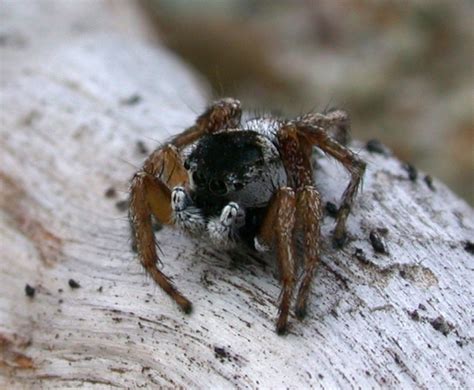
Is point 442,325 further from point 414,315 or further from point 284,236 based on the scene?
point 284,236

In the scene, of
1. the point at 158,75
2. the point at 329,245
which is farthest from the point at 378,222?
the point at 158,75

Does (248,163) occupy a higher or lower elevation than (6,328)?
higher

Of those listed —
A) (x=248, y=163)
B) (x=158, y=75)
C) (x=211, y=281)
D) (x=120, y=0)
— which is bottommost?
(x=211, y=281)

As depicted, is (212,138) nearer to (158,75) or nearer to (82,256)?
(82,256)

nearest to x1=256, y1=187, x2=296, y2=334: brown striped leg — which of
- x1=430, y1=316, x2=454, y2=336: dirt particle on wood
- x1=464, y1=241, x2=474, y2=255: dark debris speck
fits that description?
x1=430, y1=316, x2=454, y2=336: dirt particle on wood

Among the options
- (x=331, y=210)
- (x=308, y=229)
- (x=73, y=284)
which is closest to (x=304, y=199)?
(x=308, y=229)

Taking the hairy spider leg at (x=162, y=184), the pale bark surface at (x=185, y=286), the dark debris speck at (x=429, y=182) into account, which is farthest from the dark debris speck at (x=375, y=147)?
the hairy spider leg at (x=162, y=184)
